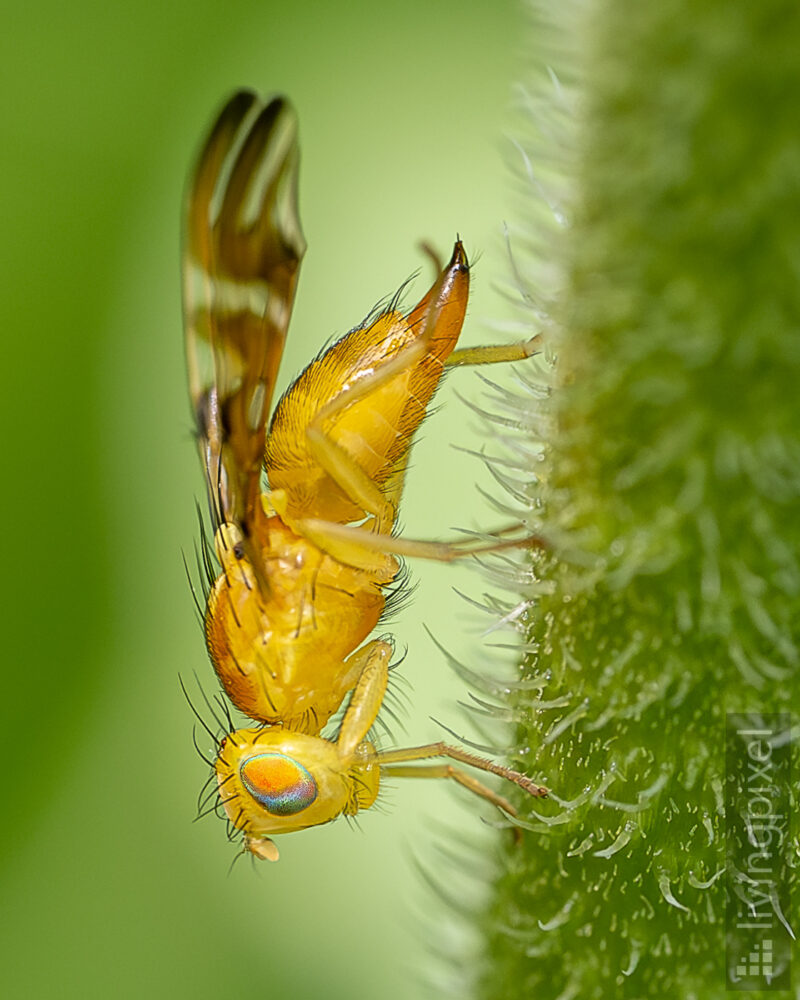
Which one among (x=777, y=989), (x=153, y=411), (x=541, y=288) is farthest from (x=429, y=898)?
(x=153, y=411)

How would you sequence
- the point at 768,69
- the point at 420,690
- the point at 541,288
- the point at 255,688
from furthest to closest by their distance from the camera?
the point at 420,690 < the point at 255,688 < the point at 541,288 < the point at 768,69

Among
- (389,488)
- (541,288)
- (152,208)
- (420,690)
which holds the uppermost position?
(152,208)

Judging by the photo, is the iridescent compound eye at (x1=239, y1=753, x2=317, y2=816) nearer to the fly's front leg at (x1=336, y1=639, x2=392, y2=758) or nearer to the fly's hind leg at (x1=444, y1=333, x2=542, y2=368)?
the fly's front leg at (x1=336, y1=639, x2=392, y2=758)

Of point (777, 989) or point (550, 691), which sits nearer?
point (777, 989)

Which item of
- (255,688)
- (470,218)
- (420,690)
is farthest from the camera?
(470,218)

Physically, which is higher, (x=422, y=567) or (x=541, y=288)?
(x=541, y=288)

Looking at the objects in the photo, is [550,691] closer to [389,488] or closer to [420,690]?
[389,488]

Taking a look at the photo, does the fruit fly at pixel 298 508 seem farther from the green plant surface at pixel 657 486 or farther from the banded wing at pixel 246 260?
the green plant surface at pixel 657 486
